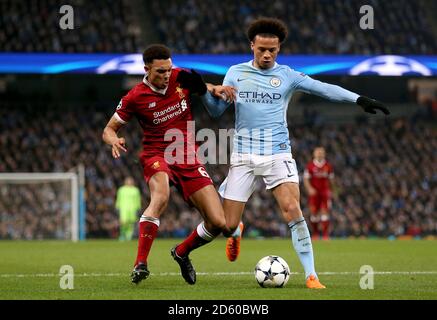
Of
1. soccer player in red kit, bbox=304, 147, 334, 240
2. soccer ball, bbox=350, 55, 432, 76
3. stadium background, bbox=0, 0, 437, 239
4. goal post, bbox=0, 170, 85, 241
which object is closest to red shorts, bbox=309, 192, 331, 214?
soccer player in red kit, bbox=304, 147, 334, 240

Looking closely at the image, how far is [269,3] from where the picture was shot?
31.3 meters

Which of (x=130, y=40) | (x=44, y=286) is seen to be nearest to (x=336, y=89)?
(x=44, y=286)

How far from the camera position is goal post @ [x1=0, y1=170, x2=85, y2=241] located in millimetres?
22219

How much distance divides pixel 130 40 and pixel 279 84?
2053 cm

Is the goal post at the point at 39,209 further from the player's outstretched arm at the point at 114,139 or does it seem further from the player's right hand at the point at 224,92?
the player's right hand at the point at 224,92

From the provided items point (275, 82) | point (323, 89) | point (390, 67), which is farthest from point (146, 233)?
point (390, 67)

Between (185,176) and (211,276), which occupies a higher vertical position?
(185,176)

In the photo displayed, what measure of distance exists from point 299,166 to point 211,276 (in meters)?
17.6

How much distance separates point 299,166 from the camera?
27.4 meters

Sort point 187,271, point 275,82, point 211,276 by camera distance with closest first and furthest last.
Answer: point 275,82 → point 187,271 → point 211,276

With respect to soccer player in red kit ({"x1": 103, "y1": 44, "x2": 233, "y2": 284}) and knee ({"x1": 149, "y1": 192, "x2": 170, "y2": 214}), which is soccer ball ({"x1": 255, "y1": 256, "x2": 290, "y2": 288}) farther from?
knee ({"x1": 149, "y1": 192, "x2": 170, "y2": 214})

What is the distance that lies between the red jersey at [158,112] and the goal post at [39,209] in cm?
1334

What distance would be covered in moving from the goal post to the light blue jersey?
538 inches

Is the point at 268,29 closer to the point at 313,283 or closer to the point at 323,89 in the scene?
the point at 323,89
